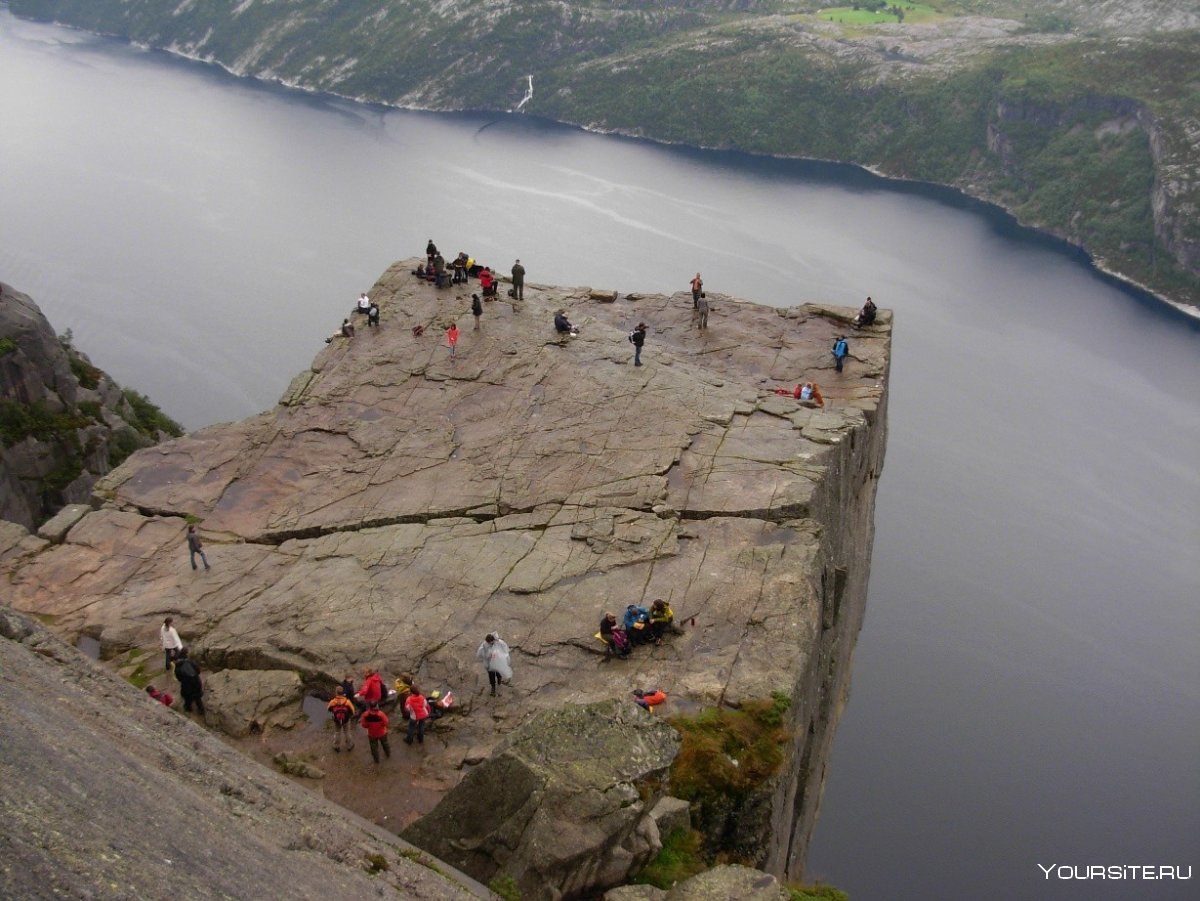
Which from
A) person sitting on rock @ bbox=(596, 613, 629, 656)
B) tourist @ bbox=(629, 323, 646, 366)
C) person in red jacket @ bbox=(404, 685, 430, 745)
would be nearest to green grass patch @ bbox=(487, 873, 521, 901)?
person in red jacket @ bbox=(404, 685, 430, 745)

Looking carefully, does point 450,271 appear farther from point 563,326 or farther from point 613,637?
point 613,637

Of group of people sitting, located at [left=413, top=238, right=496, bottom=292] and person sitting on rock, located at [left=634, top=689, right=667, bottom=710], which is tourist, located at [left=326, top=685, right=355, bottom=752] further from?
group of people sitting, located at [left=413, top=238, right=496, bottom=292]

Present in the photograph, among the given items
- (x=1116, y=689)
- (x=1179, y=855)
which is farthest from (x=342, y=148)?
(x=1179, y=855)

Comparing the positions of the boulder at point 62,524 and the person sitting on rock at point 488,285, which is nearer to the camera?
the boulder at point 62,524

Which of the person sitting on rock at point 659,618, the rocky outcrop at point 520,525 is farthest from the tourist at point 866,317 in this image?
the person sitting on rock at point 659,618

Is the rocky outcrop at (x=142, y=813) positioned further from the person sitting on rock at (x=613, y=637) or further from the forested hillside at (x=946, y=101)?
the forested hillside at (x=946, y=101)

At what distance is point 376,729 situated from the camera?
23.6 m

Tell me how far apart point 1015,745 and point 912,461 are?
104 feet

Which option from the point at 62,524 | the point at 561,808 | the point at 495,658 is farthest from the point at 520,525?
the point at 62,524

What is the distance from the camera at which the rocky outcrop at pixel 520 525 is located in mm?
27078

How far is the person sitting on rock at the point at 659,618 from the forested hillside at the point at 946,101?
127445 mm

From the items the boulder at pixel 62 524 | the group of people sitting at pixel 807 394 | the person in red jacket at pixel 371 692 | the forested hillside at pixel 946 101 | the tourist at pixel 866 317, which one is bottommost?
the boulder at pixel 62 524

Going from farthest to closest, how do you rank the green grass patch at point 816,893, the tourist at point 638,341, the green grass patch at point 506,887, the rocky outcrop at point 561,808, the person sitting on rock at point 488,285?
the person sitting on rock at point 488,285 < the tourist at point 638,341 < the green grass patch at point 816,893 < the rocky outcrop at point 561,808 < the green grass patch at point 506,887

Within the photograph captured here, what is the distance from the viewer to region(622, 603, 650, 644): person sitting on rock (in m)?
26.8
